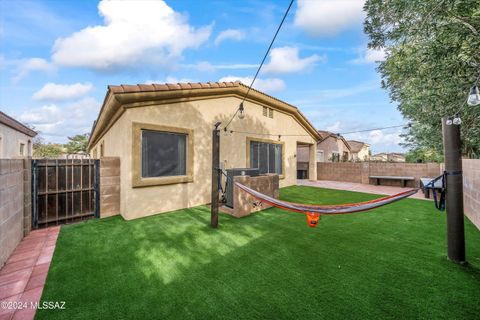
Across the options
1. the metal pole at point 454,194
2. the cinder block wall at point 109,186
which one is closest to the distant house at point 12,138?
the cinder block wall at point 109,186

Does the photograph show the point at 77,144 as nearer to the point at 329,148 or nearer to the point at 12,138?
the point at 12,138

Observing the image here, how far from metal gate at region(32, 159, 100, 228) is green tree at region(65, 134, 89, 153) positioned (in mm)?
28391

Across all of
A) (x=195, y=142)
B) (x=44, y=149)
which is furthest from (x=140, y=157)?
(x=44, y=149)

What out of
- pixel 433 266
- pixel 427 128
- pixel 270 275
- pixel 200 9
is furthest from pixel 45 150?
pixel 427 128

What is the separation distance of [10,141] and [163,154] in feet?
34.9

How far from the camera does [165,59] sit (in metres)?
16.0

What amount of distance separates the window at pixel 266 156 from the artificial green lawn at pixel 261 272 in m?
4.23

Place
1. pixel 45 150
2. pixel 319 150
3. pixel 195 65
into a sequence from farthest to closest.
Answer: pixel 45 150 < pixel 319 150 < pixel 195 65

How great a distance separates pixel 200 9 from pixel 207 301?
27.7 feet

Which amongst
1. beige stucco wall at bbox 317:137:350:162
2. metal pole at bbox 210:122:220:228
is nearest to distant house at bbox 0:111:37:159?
metal pole at bbox 210:122:220:228

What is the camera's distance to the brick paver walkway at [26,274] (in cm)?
209

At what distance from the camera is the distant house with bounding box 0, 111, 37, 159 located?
30.3ft

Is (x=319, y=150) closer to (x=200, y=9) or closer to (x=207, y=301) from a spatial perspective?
(x=200, y=9)

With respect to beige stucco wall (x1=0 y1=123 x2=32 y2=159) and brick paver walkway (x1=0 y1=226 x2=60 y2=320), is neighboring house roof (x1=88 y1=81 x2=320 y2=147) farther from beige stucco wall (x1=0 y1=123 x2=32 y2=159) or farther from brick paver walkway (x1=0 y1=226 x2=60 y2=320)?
beige stucco wall (x1=0 y1=123 x2=32 y2=159)
